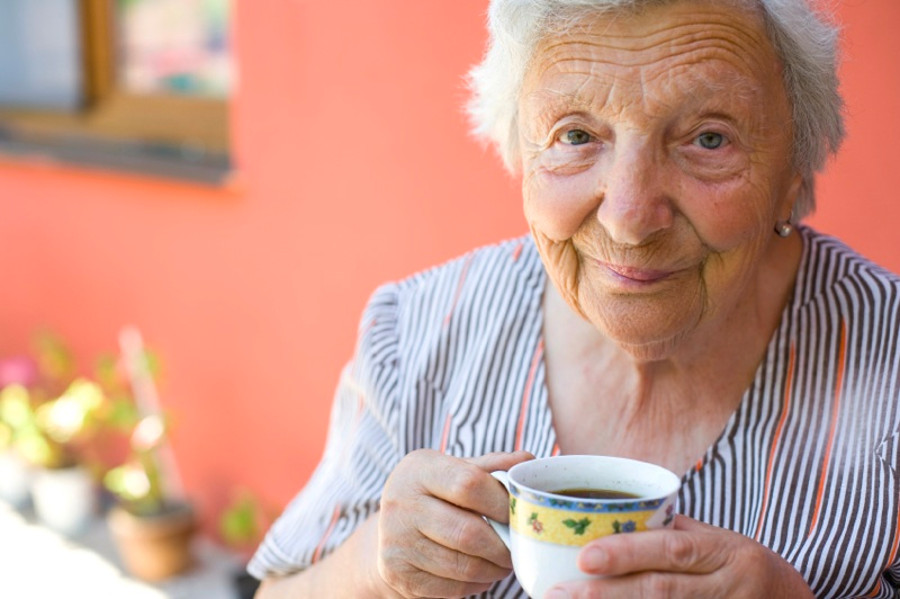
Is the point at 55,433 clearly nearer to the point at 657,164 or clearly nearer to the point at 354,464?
the point at 354,464

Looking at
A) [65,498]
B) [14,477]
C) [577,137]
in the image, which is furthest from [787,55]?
[14,477]

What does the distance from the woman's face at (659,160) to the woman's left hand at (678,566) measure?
0.35m

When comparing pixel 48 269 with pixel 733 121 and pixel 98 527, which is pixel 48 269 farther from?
pixel 733 121

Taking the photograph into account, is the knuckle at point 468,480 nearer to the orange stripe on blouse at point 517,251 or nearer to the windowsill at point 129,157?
the orange stripe on blouse at point 517,251

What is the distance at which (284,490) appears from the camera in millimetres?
3945

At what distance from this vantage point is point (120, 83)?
485 cm

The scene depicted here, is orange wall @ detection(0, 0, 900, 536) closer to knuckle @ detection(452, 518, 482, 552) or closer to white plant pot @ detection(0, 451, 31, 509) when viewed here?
white plant pot @ detection(0, 451, 31, 509)

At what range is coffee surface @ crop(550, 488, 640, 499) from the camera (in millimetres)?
1184

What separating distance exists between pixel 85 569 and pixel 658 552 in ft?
12.1

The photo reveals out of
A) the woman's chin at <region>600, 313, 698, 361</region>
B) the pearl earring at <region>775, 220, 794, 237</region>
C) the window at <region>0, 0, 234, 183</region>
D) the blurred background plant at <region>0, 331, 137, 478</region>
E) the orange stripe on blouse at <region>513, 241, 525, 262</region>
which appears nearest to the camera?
the woman's chin at <region>600, 313, 698, 361</region>

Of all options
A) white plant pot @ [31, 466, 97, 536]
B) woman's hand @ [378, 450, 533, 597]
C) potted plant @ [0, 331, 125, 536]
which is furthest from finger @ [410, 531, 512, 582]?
white plant pot @ [31, 466, 97, 536]

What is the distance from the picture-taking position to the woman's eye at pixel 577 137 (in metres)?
1.38

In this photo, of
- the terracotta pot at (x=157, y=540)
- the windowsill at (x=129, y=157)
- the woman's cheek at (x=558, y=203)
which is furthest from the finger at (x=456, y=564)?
the terracotta pot at (x=157, y=540)

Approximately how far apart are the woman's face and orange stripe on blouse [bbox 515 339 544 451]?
217 millimetres
